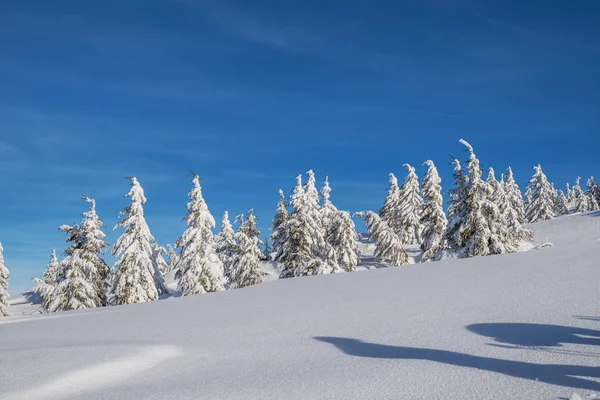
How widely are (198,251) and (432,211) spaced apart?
25910 millimetres

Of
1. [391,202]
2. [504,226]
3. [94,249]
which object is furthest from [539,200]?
[94,249]

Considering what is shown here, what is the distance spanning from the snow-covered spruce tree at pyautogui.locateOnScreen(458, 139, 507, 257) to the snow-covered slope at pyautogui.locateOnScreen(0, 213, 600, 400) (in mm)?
12871

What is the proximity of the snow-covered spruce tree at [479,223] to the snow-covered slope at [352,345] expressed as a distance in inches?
507

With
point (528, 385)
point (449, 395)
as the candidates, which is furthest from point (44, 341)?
point (528, 385)

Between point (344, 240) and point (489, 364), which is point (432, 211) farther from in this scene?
point (489, 364)

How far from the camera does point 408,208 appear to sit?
5856cm

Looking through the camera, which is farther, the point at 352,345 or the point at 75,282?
the point at 75,282

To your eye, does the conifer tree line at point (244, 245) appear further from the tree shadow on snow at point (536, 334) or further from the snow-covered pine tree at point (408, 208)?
the tree shadow on snow at point (536, 334)

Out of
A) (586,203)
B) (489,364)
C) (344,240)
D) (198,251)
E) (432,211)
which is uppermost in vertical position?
(586,203)

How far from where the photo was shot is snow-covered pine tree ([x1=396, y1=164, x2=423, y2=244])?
58.0m

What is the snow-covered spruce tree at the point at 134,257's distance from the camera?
98.3 ft

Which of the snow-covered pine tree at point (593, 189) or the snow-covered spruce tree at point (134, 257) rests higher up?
the snow-covered pine tree at point (593, 189)

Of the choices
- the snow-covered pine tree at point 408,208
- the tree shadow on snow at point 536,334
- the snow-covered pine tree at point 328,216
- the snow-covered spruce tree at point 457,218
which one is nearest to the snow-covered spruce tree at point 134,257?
the snow-covered pine tree at point 328,216

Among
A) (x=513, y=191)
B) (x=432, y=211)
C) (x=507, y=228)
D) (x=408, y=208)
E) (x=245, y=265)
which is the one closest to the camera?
(x=507, y=228)
